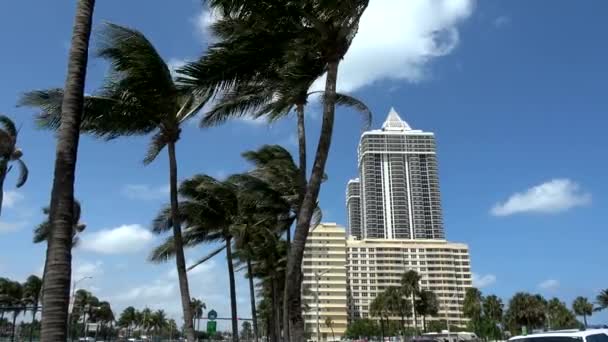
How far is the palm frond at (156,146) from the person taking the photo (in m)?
17.7

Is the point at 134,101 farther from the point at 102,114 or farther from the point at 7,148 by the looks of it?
the point at 7,148

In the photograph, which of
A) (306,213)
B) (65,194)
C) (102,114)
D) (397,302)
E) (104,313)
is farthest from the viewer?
(104,313)

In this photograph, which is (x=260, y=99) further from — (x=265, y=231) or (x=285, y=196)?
(x=265, y=231)

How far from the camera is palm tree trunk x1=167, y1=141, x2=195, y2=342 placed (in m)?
17.8

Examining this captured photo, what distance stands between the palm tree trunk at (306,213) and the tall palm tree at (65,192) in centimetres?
487

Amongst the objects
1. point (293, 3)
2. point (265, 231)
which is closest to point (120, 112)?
point (293, 3)

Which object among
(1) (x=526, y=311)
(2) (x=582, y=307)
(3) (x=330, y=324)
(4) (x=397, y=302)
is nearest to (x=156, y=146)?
(1) (x=526, y=311)

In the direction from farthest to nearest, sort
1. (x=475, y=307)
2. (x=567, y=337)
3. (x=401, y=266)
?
(x=401, y=266) < (x=475, y=307) < (x=567, y=337)

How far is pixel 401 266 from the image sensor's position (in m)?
179

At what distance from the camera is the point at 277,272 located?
42.3 m

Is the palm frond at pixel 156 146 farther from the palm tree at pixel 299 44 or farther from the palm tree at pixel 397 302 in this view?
the palm tree at pixel 397 302

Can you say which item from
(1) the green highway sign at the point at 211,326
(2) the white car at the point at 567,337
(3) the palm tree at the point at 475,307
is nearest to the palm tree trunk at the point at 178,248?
Answer: (2) the white car at the point at 567,337

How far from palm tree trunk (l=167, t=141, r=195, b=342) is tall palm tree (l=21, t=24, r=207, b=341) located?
0.10 feet

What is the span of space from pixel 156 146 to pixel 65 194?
10.7m
